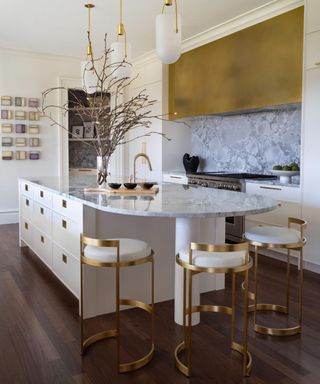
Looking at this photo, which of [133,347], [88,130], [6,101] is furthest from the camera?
[88,130]

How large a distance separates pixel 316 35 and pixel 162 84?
8.54ft

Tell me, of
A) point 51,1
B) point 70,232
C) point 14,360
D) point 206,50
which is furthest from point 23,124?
point 14,360

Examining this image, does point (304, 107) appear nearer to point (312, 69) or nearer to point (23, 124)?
point (312, 69)

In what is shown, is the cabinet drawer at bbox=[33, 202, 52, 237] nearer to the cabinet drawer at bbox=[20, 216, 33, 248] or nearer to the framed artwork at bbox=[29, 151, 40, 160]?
the cabinet drawer at bbox=[20, 216, 33, 248]

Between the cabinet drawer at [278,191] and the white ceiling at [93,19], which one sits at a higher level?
the white ceiling at [93,19]

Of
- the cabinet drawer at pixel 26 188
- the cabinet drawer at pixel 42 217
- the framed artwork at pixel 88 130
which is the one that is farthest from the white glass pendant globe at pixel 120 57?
the framed artwork at pixel 88 130

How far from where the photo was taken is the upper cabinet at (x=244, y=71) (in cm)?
377

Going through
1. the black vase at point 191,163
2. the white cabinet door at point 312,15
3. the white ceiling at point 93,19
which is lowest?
the black vase at point 191,163

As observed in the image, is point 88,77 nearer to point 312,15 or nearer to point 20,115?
point 312,15

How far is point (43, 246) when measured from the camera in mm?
3631

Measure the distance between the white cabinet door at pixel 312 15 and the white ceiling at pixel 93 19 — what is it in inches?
Result: 20.6

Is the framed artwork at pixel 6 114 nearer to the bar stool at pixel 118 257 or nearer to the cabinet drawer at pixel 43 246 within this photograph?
the cabinet drawer at pixel 43 246

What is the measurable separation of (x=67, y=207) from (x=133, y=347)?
112 cm

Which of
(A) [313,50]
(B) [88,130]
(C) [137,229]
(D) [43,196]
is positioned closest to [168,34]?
(C) [137,229]
